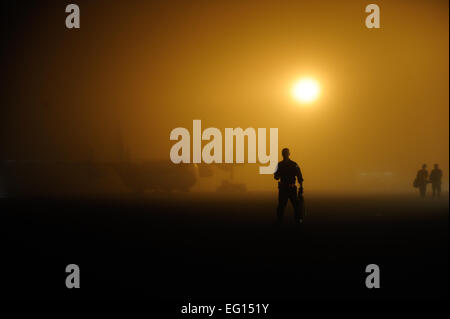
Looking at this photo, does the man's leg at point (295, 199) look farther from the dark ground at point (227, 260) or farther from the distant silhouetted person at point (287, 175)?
the dark ground at point (227, 260)

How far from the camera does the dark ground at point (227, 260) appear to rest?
6.99m

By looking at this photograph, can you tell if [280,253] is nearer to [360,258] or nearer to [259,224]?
[360,258]

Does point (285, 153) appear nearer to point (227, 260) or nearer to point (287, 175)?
point (287, 175)

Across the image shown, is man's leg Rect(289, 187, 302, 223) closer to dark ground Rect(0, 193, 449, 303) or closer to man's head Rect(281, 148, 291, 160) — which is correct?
dark ground Rect(0, 193, 449, 303)

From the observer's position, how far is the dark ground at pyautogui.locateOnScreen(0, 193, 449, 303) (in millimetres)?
6988

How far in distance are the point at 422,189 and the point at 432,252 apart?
2140 centimetres

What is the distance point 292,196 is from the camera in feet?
43.2

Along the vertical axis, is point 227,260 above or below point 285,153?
below

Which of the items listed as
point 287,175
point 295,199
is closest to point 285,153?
point 287,175

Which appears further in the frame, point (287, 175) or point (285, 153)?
point (287, 175)

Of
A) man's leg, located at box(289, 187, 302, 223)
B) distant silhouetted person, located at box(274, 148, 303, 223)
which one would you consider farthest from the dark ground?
distant silhouetted person, located at box(274, 148, 303, 223)

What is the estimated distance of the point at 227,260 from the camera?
30.6 feet

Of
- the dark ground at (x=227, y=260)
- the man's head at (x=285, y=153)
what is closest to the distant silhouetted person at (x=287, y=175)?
the man's head at (x=285, y=153)

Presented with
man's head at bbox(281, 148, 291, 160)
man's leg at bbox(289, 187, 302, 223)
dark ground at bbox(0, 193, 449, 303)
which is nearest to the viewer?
dark ground at bbox(0, 193, 449, 303)
